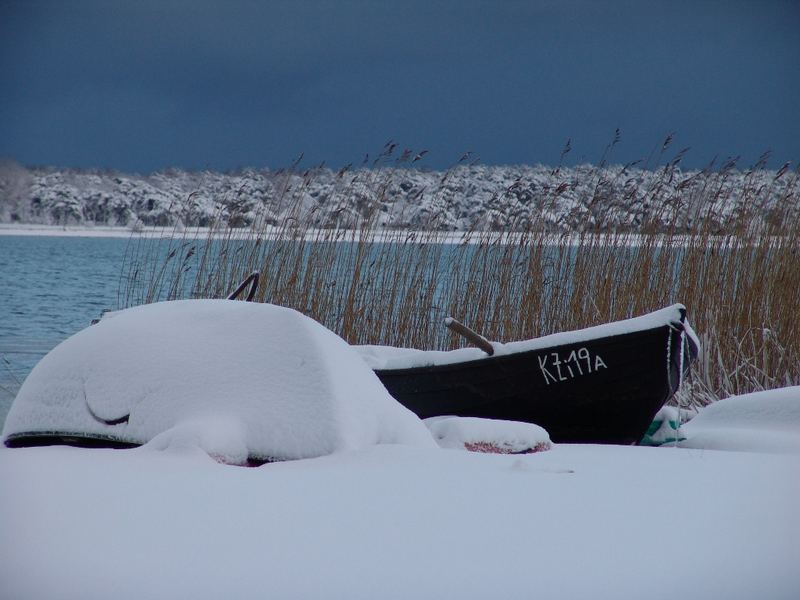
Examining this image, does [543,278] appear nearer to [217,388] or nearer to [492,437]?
[492,437]

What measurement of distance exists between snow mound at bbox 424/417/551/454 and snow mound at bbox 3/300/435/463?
1.30 ft

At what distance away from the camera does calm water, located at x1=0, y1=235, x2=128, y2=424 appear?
250 inches

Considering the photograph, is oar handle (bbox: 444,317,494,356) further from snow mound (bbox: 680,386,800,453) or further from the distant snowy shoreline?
the distant snowy shoreline

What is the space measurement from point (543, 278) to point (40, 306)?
7.45 metres

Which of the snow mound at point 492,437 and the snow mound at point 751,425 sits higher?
the snow mound at point 751,425

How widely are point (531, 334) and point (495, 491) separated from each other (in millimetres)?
3275

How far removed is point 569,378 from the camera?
3383mm

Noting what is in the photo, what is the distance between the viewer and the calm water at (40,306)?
20.8ft

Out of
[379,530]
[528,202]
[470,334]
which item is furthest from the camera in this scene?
[528,202]

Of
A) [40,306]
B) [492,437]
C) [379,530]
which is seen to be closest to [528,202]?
[492,437]

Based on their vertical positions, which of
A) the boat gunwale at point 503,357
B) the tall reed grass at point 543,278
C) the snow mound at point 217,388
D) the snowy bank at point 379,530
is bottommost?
Result: the snowy bank at point 379,530

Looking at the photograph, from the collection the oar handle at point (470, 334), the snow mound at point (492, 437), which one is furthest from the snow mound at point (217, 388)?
the oar handle at point (470, 334)

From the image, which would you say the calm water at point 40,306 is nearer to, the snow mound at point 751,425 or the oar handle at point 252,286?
the oar handle at point 252,286

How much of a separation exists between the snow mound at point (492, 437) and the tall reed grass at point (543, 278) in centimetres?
207
